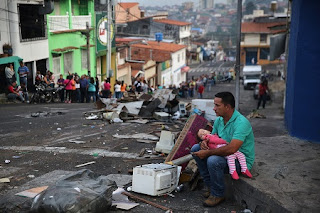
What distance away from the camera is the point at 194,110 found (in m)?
11.5

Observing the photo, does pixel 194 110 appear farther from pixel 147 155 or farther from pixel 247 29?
pixel 247 29

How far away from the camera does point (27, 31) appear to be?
22.9 metres

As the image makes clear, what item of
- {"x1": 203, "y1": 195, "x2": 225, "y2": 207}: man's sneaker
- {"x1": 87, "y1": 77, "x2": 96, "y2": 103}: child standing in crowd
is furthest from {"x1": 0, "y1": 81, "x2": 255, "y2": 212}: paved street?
{"x1": 87, "y1": 77, "x2": 96, "y2": 103}: child standing in crowd

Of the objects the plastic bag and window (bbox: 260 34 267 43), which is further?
window (bbox: 260 34 267 43)

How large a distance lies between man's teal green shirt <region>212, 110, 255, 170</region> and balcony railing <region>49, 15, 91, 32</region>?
2238cm

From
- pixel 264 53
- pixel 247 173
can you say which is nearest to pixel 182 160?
pixel 247 173

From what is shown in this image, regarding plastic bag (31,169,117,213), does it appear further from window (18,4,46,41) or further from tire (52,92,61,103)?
window (18,4,46,41)

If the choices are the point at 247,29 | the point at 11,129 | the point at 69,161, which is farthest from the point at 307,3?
the point at 247,29

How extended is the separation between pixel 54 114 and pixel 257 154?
29.4 ft

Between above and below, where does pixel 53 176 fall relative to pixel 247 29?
below

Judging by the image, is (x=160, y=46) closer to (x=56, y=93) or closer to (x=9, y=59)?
(x=9, y=59)

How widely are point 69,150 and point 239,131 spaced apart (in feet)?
14.2

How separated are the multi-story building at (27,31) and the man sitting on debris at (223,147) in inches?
690

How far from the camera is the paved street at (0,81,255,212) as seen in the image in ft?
17.1
